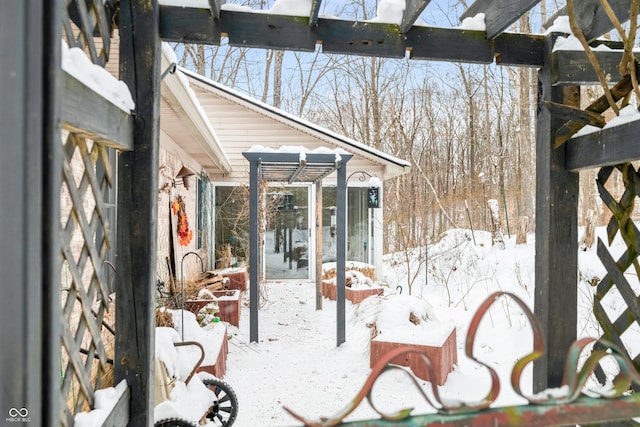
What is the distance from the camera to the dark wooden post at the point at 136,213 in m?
1.47

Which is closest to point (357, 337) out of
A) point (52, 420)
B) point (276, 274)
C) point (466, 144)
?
point (276, 274)

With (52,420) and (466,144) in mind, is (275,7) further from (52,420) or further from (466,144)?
(466,144)

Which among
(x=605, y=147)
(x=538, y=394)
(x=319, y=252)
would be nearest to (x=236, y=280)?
(x=319, y=252)

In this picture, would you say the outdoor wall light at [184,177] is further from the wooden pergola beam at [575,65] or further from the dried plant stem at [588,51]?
the dried plant stem at [588,51]

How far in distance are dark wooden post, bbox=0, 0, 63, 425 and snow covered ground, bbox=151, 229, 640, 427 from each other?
7.33 feet

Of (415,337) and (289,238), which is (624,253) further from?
(289,238)

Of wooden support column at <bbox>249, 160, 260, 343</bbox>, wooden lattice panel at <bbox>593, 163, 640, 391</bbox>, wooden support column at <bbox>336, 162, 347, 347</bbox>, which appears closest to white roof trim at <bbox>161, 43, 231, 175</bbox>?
wooden support column at <bbox>249, 160, 260, 343</bbox>

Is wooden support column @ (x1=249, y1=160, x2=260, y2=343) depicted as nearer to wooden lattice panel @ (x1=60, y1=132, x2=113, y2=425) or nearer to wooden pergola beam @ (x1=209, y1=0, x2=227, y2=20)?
wooden pergola beam @ (x1=209, y1=0, x2=227, y2=20)

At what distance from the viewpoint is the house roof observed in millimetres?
7918

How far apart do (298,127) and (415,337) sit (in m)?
5.31

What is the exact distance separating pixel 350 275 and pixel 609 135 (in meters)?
5.97

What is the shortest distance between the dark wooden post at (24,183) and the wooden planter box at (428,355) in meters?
3.24

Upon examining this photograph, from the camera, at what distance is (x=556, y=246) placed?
1771mm

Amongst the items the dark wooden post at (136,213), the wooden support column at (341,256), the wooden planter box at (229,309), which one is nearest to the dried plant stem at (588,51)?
the dark wooden post at (136,213)
